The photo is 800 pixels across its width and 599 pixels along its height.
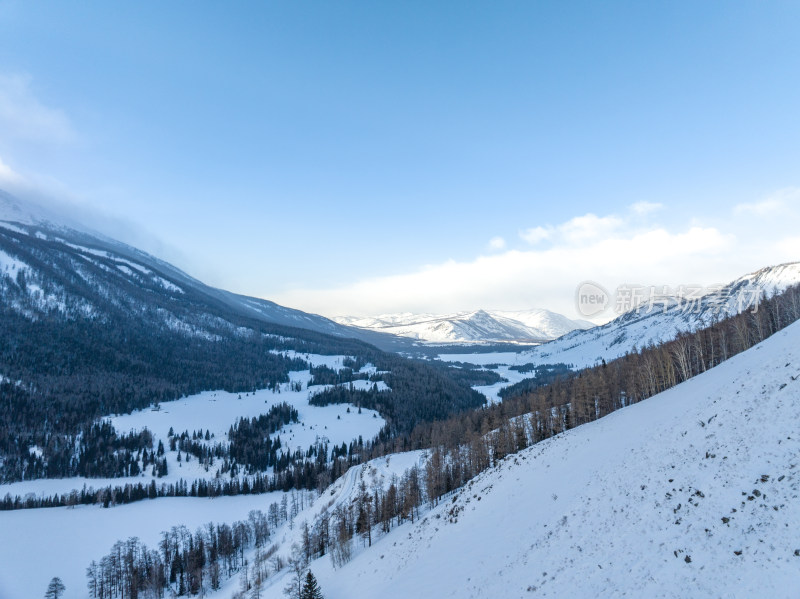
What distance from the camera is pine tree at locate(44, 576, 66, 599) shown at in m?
82.8

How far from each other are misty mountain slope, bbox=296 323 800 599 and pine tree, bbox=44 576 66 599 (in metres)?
77.3

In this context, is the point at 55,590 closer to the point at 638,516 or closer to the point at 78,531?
the point at 78,531

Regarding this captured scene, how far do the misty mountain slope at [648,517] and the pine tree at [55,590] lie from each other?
77.3 metres

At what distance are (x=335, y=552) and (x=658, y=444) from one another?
54537mm

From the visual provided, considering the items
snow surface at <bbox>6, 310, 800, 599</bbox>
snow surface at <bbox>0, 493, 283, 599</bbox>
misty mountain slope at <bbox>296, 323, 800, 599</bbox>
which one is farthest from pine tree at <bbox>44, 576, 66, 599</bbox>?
misty mountain slope at <bbox>296, 323, 800, 599</bbox>

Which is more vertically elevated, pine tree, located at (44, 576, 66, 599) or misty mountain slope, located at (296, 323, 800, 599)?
misty mountain slope, located at (296, 323, 800, 599)

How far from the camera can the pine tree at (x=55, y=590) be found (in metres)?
Result: 82.8

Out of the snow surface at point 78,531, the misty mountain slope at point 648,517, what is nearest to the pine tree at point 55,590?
the snow surface at point 78,531

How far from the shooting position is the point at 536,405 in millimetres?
99000

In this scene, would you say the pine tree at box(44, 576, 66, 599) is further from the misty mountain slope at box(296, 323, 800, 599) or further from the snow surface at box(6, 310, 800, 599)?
the misty mountain slope at box(296, 323, 800, 599)

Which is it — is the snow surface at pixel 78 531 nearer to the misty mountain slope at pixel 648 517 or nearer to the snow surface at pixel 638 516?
the snow surface at pixel 638 516

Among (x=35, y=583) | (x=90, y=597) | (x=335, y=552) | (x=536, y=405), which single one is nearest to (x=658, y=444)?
(x=335, y=552)

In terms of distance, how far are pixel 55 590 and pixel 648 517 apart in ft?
390

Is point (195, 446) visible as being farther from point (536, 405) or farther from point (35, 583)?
point (536, 405)
